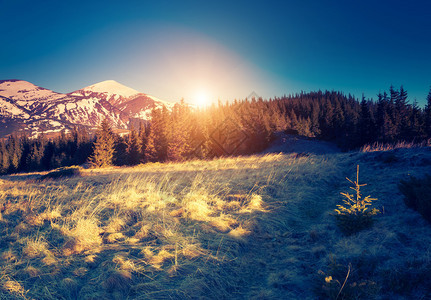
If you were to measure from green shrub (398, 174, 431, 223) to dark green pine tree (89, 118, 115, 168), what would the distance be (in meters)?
44.5

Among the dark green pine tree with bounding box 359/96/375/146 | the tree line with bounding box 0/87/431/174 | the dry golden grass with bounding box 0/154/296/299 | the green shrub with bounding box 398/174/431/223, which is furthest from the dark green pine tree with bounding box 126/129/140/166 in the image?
the green shrub with bounding box 398/174/431/223

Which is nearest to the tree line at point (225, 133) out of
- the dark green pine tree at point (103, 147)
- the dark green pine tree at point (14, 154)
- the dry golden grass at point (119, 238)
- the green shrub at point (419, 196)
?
the dark green pine tree at point (103, 147)

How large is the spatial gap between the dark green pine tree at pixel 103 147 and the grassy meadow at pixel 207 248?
37.9 metres

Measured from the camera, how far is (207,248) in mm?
3799

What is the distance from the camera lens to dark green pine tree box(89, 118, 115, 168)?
134 ft

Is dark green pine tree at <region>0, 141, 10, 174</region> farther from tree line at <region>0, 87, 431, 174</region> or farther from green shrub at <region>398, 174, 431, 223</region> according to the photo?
green shrub at <region>398, 174, 431, 223</region>

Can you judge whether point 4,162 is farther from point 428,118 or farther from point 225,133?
point 428,118

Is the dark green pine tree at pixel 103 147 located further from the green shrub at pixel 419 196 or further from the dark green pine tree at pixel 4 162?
the dark green pine tree at pixel 4 162

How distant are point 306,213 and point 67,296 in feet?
17.2

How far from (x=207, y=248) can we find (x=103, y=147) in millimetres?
44385

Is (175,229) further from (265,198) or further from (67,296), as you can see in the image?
(265,198)

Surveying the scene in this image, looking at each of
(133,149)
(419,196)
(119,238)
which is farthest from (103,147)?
(419,196)

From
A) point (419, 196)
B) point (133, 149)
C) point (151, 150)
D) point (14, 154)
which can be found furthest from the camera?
point (14, 154)

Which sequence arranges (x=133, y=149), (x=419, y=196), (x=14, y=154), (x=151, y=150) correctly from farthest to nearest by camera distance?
(x=14, y=154) < (x=133, y=149) < (x=151, y=150) < (x=419, y=196)
